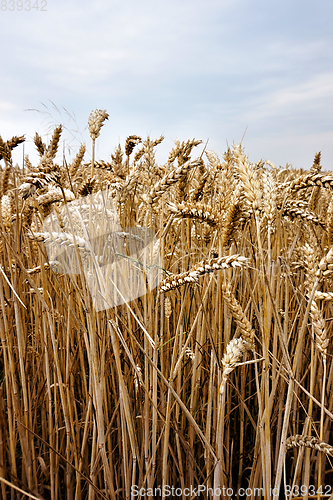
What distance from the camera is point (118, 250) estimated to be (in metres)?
1.21

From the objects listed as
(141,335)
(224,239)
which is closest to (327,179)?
(224,239)

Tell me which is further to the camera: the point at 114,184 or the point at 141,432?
the point at 141,432

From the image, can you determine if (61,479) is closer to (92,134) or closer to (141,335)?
(141,335)

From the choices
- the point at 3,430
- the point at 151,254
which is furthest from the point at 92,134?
the point at 3,430

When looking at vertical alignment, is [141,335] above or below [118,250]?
below

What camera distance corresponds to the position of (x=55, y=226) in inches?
57.2

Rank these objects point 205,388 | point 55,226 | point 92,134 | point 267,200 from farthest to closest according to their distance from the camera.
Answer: point 55,226
point 205,388
point 92,134
point 267,200

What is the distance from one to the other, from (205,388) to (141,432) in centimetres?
29

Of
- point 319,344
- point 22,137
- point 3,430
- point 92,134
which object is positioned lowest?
point 3,430

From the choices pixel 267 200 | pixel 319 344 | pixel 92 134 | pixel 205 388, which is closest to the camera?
pixel 267 200

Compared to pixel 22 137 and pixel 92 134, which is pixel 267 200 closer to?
pixel 92 134

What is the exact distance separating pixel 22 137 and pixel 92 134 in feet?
2.19

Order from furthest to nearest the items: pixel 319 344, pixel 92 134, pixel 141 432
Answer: pixel 141 432 → pixel 92 134 → pixel 319 344

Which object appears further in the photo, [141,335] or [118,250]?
[141,335]
